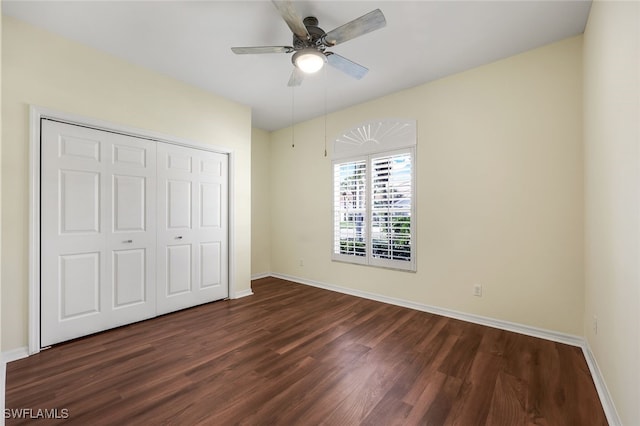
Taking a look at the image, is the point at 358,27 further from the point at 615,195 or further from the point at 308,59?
the point at 615,195

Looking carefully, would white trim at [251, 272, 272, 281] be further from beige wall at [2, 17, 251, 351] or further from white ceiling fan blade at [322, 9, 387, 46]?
white ceiling fan blade at [322, 9, 387, 46]

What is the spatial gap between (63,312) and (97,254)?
1.87 ft

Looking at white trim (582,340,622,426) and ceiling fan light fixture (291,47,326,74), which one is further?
ceiling fan light fixture (291,47,326,74)

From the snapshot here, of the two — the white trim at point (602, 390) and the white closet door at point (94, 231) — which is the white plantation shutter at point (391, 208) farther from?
the white closet door at point (94, 231)

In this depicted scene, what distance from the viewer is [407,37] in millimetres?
2494

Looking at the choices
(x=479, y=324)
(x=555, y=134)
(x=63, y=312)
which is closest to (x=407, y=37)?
(x=555, y=134)

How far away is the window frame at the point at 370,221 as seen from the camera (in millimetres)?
3477

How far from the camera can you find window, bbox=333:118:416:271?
355 centimetres

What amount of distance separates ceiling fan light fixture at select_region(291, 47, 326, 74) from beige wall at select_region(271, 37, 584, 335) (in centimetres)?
169

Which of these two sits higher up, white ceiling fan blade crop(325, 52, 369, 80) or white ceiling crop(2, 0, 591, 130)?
white ceiling crop(2, 0, 591, 130)

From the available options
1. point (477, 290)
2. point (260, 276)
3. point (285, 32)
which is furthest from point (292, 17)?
point (260, 276)

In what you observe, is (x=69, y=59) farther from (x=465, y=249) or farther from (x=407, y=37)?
(x=465, y=249)

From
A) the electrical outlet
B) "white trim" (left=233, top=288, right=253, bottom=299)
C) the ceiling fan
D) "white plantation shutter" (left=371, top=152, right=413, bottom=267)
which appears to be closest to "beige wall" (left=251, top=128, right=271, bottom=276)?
"white trim" (left=233, top=288, right=253, bottom=299)

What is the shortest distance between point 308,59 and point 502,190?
7.66 feet
